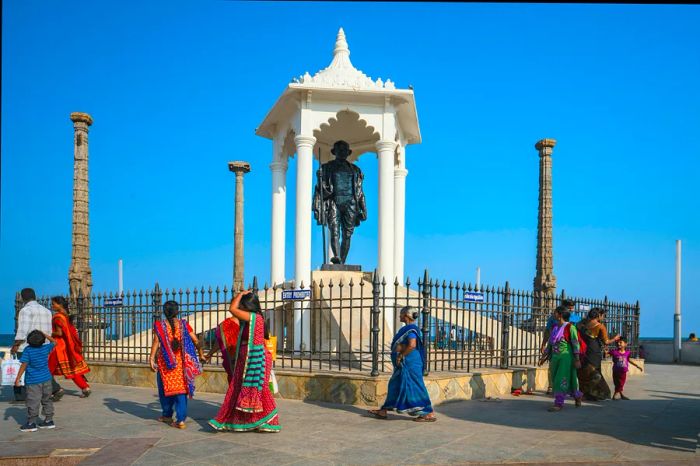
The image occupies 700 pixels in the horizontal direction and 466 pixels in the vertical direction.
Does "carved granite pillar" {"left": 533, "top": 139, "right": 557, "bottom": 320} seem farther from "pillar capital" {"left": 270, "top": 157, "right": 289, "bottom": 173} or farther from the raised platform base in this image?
"pillar capital" {"left": 270, "top": 157, "right": 289, "bottom": 173}

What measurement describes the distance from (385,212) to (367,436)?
241 inches

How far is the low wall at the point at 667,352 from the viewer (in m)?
23.4

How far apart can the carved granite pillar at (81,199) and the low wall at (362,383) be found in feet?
43.3

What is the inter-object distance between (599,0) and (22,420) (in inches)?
344

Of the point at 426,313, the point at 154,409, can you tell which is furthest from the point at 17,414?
the point at 426,313

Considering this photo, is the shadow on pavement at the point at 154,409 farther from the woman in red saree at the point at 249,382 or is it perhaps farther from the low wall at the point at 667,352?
the low wall at the point at 667,352

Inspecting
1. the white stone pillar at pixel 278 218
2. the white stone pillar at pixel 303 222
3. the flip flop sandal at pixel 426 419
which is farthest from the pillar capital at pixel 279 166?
the flip flop sandal at pixel 426 419

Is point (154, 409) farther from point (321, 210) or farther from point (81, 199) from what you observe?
point (81, 199)

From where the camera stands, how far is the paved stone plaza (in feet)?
21.1

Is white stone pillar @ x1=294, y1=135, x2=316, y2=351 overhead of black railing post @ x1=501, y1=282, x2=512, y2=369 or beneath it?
overhead

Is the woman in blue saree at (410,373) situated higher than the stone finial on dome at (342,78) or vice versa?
the stone finial on dome at (342,78)

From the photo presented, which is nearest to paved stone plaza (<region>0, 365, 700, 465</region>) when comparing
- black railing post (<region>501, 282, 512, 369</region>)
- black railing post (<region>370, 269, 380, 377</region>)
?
black railing post (<region>370, 269, 380, 377</region>)

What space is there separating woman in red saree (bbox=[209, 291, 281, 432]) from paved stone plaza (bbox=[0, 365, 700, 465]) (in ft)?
Answer: 0.55

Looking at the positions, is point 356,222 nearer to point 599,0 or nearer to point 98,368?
point 98,368
